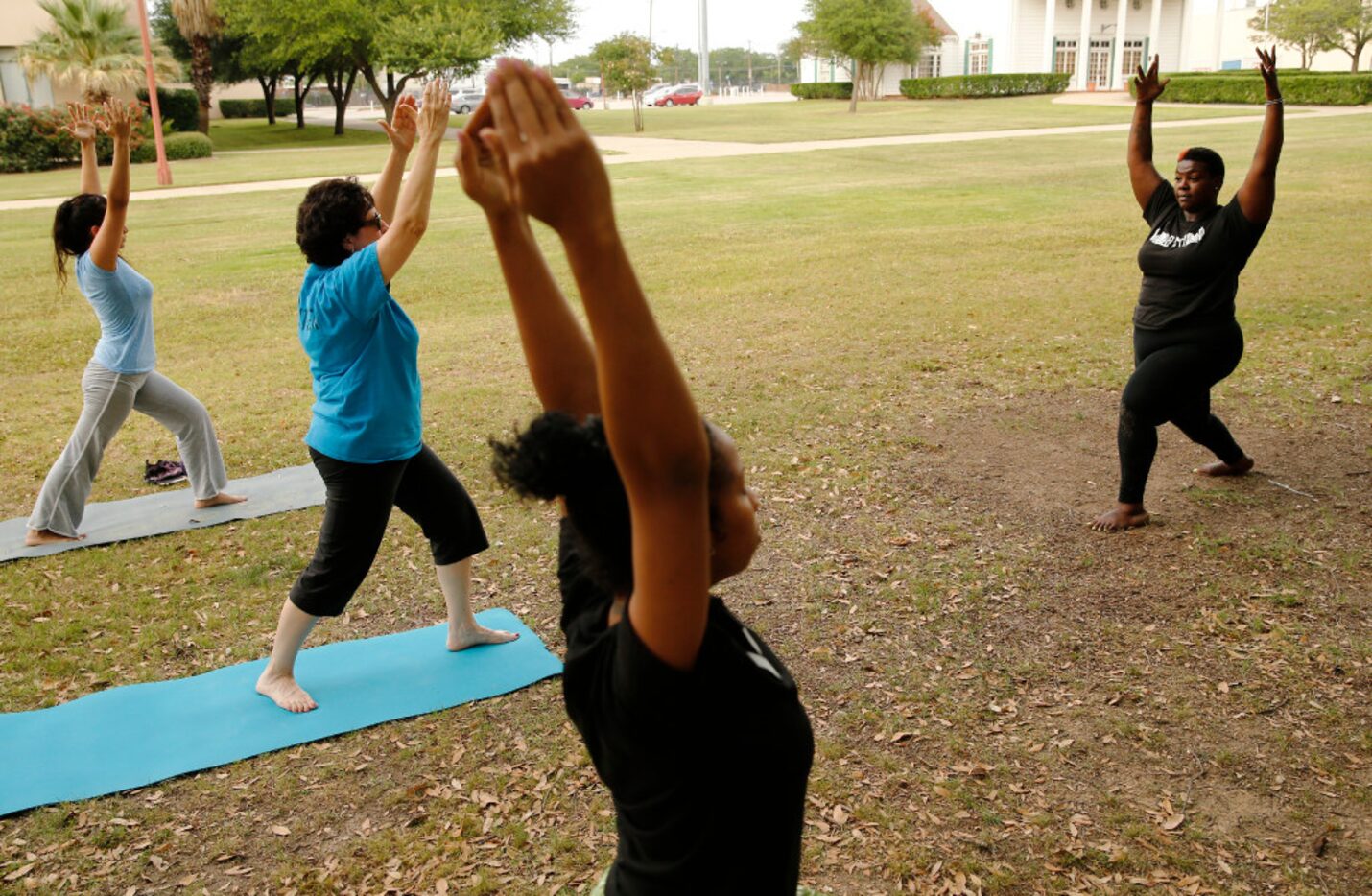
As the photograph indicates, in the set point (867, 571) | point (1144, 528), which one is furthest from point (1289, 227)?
point (867, 571)

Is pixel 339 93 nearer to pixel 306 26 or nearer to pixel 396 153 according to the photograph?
pixel 306 26

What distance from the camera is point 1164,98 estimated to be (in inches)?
1971

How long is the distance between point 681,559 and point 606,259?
402mm

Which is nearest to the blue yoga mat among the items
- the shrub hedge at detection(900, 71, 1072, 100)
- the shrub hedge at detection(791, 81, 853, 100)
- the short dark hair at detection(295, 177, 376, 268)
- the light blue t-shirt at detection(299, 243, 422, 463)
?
the light blue t-shirt at detection(299, 243, 422, 463)

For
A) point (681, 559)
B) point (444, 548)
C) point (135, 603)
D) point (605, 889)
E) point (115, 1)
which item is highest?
point (115, 1)

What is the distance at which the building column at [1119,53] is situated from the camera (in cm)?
6925

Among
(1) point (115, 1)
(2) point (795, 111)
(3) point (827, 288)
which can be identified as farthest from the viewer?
(2) point (795, 111)

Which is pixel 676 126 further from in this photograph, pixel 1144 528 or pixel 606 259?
pixel 606 259

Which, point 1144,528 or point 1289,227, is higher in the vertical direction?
point 1289,227

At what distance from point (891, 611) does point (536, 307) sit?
3.84 meters

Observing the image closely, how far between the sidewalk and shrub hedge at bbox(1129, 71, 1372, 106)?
7.95 feet

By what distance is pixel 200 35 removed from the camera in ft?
157

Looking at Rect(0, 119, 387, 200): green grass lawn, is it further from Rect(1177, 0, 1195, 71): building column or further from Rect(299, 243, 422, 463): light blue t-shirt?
Rect(1177, 0, 1195, 71): building column

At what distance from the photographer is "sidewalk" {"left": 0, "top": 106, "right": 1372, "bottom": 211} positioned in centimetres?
2784
